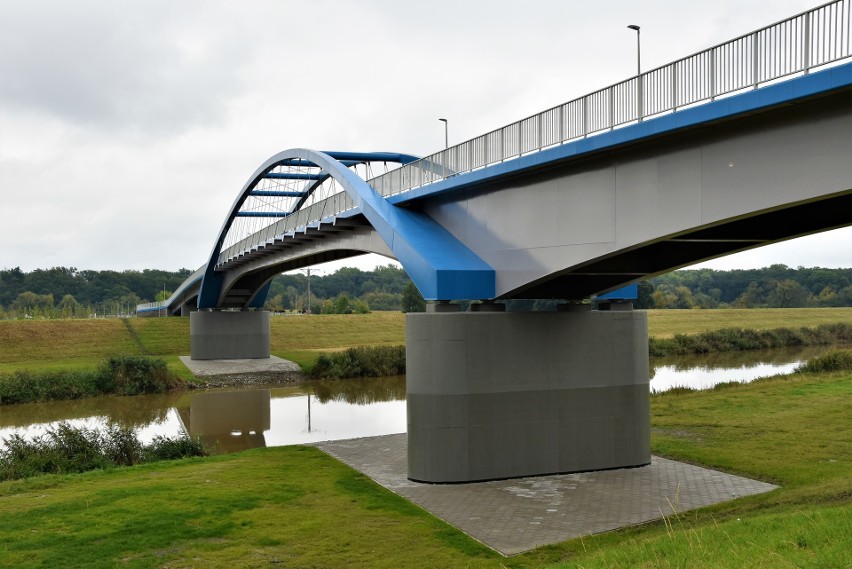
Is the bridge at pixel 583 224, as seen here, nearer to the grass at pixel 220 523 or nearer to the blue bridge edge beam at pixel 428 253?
the blue bridge edge beam at pixel 428 253

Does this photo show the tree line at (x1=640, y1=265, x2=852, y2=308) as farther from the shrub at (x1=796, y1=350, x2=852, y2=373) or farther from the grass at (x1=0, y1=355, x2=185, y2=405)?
the grass at (x1=0, y1=355, x2=185, y2=405)

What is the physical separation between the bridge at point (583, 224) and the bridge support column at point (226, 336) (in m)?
30.1

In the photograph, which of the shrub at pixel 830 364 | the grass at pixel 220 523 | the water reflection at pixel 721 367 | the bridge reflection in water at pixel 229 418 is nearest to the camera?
the grass at pixel 220 523

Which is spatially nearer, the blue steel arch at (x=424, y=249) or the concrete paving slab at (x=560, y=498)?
the concrete paving slab at (x=560, y=498)

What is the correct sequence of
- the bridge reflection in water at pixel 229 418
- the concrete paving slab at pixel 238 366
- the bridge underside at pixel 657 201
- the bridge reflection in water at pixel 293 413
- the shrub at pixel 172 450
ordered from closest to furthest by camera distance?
1. the bridge underside at pixel 657 201
2. the shrub at pixel 172 450
3. the bridge reflection in water at pixel 229 418
4. the bridge reflection in water at pixel 293 413
5. the concrete paving slab at pixel 238 366

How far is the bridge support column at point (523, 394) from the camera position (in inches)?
682

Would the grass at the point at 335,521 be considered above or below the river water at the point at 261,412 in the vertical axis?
above

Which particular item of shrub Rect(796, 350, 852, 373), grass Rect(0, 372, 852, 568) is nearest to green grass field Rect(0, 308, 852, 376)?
shrub Rect(796, 350, 852, 373)

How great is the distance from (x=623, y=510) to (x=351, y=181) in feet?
42.2

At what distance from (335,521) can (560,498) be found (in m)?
4.43

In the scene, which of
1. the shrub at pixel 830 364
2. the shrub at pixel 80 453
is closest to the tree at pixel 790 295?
the shrub at pixel 830 364

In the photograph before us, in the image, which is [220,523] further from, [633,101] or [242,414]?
[242,414]

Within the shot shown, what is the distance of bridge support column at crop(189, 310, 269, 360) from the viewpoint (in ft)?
168

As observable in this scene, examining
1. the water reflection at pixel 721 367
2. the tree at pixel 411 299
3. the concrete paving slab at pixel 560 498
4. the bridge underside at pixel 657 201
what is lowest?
the water reflection at pixel 721 367
